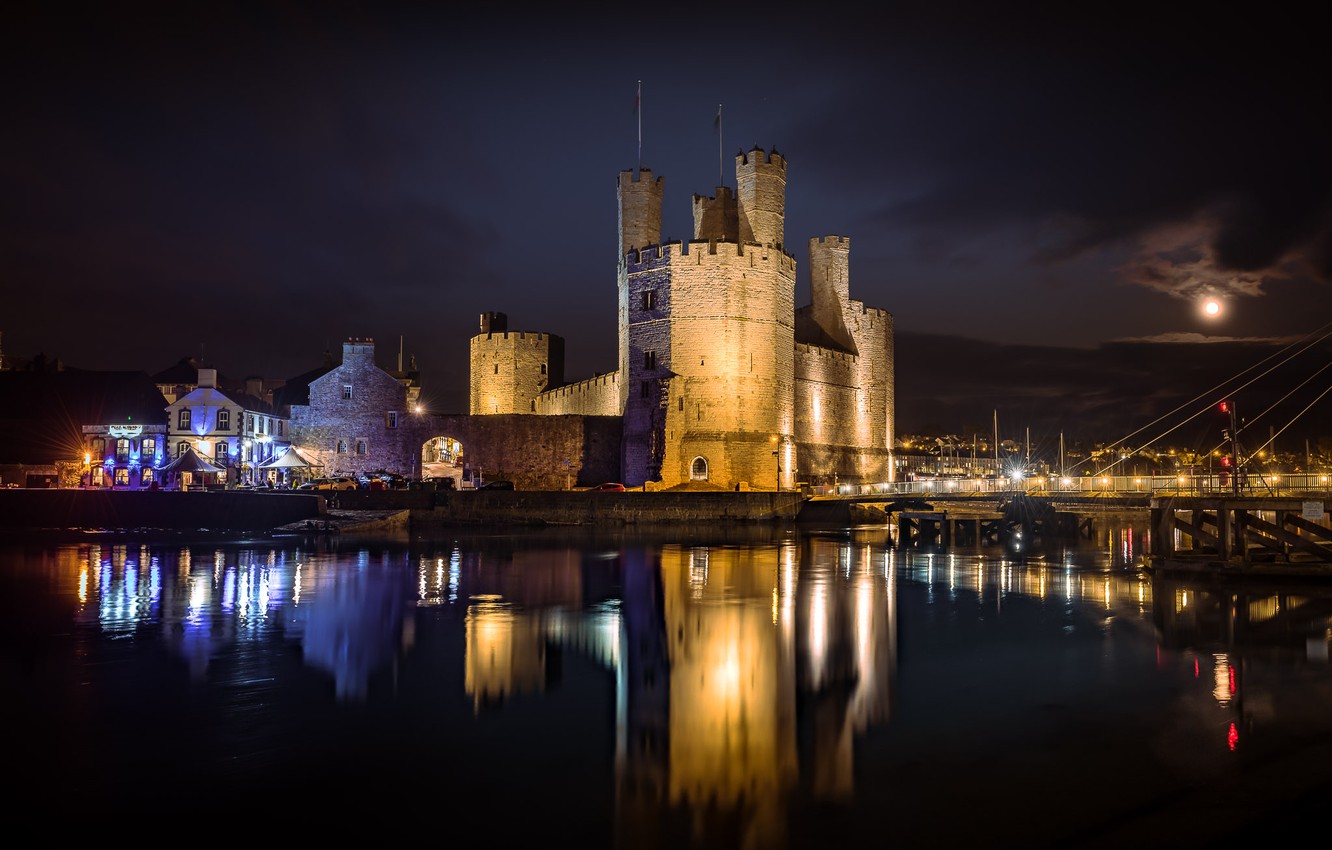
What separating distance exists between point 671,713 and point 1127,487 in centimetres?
1788

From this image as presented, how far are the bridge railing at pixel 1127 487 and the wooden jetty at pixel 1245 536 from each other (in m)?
0.48

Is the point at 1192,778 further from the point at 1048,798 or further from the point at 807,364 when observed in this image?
the point at 807,364

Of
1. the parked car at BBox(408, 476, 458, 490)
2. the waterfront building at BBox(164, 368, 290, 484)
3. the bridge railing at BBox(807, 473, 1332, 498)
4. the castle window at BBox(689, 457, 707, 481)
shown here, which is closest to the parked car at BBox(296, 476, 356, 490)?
the parked car at BBox(408, 476, 458, 490)

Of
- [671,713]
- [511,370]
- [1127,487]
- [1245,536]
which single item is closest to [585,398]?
[511,370]

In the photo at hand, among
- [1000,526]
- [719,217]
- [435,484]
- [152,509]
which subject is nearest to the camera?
[152,509]

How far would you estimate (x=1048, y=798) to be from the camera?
4.95 metres

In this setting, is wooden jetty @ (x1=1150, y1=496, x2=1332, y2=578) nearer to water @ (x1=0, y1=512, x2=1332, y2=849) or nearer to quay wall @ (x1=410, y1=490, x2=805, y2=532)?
water @ (x1=0, y1=512, x2=1332, y2=849)

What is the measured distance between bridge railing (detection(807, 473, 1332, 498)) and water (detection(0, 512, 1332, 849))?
3944 millimetres

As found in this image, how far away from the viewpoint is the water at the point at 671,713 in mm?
4727

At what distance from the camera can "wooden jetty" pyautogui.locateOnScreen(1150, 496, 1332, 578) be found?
14375 millimetres

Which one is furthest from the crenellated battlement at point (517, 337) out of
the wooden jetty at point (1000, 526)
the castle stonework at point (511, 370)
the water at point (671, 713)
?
the water at point (671, 713)

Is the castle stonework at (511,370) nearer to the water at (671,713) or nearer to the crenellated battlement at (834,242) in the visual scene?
the crenellated battlement at (834,242)

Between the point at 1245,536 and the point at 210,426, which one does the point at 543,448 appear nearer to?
the point at 210,426

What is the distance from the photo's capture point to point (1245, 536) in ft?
51.1
